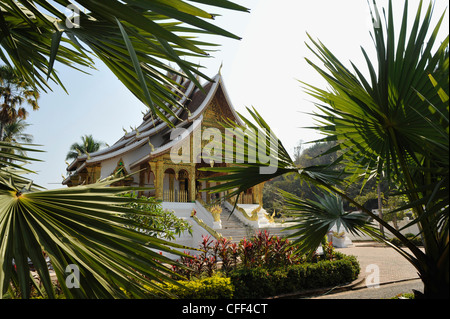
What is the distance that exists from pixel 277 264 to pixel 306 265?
76 centimetres

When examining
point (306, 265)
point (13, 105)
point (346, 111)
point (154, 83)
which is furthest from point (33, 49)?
point (13, 105)

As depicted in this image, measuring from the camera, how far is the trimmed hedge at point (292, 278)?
20.1 ft

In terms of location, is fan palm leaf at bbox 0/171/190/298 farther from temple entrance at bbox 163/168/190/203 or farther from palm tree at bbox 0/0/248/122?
temple entrance at bbox 163/168/190/203

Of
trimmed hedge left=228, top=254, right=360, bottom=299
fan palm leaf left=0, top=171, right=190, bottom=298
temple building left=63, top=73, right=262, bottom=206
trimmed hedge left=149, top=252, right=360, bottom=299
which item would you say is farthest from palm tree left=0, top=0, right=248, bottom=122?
temple building left=63, top=73, right=262, bottom=206

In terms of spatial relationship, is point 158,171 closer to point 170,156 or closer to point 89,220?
point 170,156

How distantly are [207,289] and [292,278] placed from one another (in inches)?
98.6

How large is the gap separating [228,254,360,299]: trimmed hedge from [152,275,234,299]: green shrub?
41 cm

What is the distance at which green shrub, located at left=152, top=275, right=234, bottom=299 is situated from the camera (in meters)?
5.12

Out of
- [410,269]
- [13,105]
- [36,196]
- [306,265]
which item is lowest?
[410,269]

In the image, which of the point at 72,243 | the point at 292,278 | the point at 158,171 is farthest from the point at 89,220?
the point at 158,171

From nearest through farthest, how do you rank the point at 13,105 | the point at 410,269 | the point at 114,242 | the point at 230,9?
the point at 230,9 < the point at 114,242 < the point at 410,269 < the point at 13,105

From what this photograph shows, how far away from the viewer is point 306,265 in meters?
7.31
